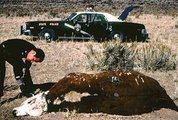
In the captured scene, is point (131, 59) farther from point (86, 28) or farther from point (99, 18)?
point (99, 18)

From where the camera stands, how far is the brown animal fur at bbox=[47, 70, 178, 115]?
22.2 feet

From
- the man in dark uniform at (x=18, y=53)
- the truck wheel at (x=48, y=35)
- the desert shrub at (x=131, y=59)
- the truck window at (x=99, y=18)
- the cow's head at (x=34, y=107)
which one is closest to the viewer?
the cow's head at (x=34, y=107)

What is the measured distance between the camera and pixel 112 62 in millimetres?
10352

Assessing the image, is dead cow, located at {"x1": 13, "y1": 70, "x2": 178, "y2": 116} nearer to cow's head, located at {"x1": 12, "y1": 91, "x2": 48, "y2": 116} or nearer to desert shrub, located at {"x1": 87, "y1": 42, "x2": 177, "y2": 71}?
cow's head, located at {"x1": 12, "y1": 91, "x2": 48, "y2": 116}

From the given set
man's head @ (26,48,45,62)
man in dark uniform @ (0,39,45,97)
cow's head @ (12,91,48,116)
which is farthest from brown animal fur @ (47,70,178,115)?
man in dark uniform @ (0,39,45,97)

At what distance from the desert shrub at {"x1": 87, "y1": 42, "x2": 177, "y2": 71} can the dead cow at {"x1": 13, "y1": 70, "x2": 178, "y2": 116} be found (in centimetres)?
306

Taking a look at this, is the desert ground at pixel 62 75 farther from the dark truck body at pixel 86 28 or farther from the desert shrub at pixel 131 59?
the dark truck body at pixel 86 28

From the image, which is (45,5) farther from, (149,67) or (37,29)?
(149,67)

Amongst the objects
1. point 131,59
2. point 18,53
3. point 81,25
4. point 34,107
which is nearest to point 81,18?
point 81,25

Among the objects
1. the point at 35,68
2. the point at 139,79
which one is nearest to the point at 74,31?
the point at 35,68

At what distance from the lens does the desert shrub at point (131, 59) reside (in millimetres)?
10281

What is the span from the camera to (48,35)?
15.5 meters

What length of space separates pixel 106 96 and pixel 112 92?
127mm

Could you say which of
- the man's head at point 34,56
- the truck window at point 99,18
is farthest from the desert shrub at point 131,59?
the truck window at point 99,18
